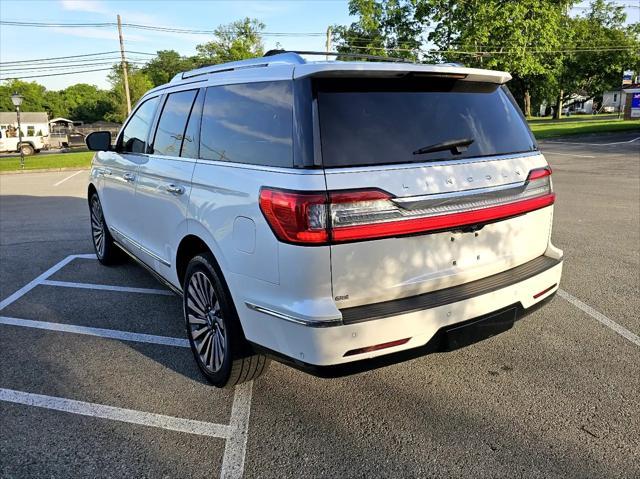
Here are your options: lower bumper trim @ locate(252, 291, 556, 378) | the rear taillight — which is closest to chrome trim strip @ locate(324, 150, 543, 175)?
the rear taillight

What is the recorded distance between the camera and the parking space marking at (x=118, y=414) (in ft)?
9.21

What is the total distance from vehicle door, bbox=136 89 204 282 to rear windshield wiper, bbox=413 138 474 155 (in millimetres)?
1478

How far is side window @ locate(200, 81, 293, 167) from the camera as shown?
8.37 feet

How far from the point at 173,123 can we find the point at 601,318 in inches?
145

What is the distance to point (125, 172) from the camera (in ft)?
15.0

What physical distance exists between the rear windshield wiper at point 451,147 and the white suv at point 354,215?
12mm

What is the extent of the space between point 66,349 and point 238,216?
6.99 feet

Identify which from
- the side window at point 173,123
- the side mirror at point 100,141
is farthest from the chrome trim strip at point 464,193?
the side mirror at point 100,141

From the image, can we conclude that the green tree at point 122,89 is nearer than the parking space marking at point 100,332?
No

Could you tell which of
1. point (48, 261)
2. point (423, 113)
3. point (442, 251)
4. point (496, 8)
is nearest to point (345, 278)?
point (442, 251)

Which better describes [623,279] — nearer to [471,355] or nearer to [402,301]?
[471,355]

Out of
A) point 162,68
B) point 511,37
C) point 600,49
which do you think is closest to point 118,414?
point 511,37

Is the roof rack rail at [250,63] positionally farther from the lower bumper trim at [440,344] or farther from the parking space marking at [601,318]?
the parking space marking at [601,318]

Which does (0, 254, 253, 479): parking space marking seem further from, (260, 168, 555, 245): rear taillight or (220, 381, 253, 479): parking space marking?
(260, 168, 555, 245): rear taillight
